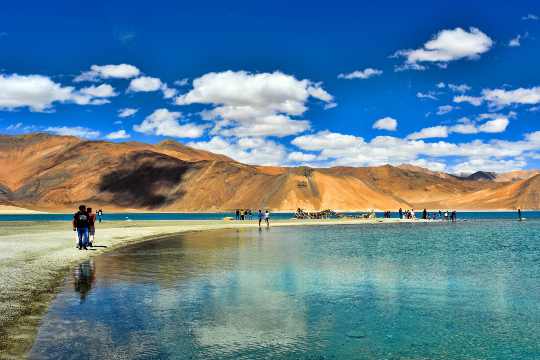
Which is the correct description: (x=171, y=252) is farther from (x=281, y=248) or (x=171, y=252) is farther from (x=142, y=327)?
(x=142, y=327)

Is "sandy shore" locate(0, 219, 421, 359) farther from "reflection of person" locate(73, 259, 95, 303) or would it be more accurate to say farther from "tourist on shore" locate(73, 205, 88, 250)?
"tourist on shore" locate(73, 205, 88, 250)

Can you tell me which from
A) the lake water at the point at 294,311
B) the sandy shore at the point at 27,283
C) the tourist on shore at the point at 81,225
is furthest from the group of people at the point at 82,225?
the lake water at the point at 294,311

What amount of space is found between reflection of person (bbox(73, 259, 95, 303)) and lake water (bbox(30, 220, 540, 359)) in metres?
0.05

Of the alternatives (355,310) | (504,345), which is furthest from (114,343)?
(504,345)

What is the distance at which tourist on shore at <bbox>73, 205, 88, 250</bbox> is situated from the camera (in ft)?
116

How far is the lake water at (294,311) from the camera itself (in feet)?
42.5

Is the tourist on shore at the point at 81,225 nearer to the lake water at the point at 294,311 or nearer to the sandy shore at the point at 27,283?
the sandy shore at the point at 27,283

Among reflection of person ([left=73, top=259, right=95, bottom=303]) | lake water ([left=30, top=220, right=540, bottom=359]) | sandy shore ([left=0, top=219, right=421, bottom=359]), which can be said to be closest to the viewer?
lake water ([left=30, top=220, right=540, bottom=359])

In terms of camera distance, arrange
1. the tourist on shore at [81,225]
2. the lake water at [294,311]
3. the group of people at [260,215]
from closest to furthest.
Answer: the lake water at [294,311], the tourist on shore at [81,225], the group of people at [260,215]

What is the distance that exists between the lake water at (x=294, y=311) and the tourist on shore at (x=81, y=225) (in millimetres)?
4826

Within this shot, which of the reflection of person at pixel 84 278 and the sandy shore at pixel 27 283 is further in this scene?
the reflection of person at pixel 84 278

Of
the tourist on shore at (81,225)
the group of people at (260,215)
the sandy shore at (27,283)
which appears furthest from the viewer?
the group of people at (260,215)

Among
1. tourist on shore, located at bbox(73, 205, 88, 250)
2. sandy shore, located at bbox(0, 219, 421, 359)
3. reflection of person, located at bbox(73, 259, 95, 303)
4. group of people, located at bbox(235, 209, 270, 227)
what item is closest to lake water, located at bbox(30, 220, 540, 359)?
reflection of person, located at bbox(73, 259, 95, 303)

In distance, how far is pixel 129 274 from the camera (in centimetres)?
2566
